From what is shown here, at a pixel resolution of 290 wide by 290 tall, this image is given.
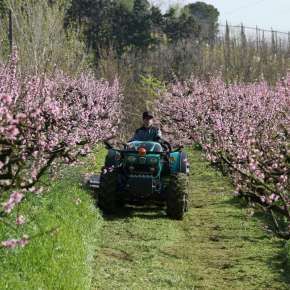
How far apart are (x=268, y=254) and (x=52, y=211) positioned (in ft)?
10.5

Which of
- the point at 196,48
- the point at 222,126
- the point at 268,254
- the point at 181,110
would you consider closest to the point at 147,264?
the point at 268,254

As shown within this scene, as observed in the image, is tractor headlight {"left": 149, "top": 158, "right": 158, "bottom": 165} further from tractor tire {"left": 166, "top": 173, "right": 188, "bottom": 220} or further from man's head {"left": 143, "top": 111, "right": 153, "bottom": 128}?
man's head {"left": 143, "top": 111, "right": 153, "bottom": 128}

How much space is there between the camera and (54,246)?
7.87 metres

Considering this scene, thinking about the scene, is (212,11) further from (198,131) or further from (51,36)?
(198,131)

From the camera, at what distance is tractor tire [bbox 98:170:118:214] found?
1130 centimetres

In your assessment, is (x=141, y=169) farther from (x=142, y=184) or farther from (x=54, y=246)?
(x=54, y=246)

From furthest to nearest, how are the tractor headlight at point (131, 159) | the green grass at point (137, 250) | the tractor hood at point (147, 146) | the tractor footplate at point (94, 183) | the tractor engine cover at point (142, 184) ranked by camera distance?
the tractor footplate at point (94, 183) → the tractor hood at point (147, 146) → the tractor headlight at point (131, 159) → the tractor engine cover at point (142, 184) → the green grass at point (137, 250)

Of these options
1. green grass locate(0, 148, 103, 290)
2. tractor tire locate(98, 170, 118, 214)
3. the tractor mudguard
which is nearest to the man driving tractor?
the tractor mudguard

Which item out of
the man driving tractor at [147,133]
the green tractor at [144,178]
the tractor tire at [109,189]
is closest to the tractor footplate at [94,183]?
the green tractor at [144,178]

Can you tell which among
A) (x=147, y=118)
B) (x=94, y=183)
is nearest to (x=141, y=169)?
(x=147, y=118)

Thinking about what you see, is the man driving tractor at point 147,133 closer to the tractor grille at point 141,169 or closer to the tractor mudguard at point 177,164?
the tractor mudguard at point 177,164

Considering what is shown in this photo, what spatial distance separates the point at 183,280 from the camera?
791cm

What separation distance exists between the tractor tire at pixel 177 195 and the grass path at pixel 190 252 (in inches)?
8.0

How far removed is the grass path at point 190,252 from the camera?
7.90 meters
